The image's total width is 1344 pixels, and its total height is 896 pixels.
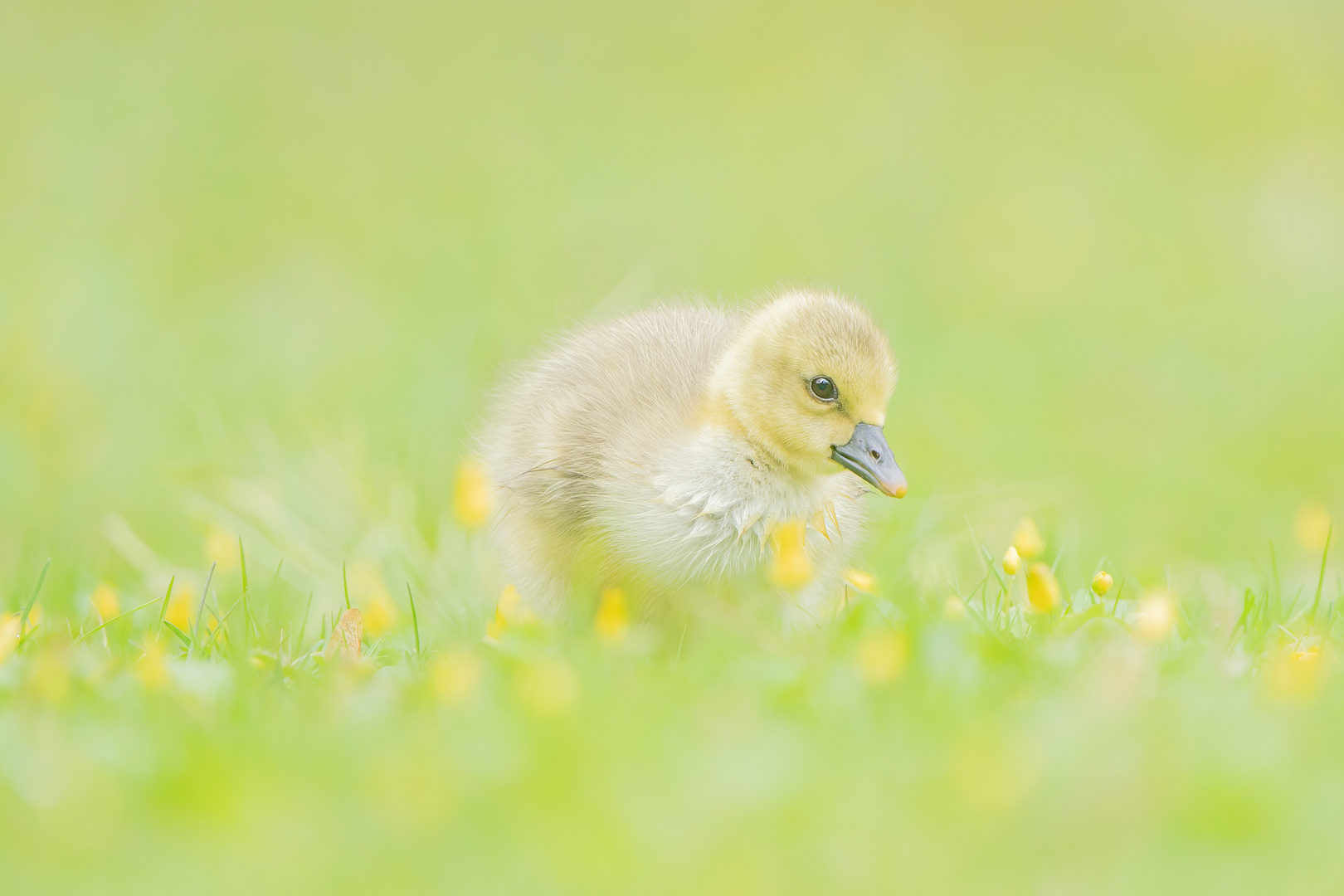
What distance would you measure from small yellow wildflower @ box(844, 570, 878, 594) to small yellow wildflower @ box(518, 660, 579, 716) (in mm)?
908

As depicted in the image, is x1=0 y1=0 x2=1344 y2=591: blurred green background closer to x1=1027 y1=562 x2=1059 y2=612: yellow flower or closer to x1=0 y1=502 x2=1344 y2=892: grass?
x1=1027 y1=562 x2=1059 y2=612: yellow flower

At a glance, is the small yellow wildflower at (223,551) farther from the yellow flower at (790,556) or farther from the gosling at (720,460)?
the yellow flower at (790,556)

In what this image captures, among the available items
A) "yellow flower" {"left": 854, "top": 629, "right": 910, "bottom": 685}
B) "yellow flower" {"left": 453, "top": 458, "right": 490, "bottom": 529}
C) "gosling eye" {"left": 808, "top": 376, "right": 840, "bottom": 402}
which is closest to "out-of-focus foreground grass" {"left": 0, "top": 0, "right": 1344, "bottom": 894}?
"yellow flower" {"left": 854, "top": 629, "right": 910, "bottom": 685}

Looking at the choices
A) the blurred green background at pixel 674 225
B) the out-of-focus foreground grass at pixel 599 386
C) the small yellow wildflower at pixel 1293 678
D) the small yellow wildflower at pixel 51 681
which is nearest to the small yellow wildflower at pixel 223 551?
the out-of-focus foreground grass at pixel 599 386

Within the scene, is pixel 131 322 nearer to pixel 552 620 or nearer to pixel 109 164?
pixel 109 164

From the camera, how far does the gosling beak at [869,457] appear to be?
334 cm

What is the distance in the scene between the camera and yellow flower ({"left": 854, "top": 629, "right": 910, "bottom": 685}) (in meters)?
2.60

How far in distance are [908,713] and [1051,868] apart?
43 cm

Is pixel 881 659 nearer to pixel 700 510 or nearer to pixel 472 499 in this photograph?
→ pixel 700 510

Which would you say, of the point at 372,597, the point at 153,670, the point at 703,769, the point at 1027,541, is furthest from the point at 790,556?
the point at 372,597

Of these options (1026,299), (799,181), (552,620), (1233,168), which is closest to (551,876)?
(552,620)

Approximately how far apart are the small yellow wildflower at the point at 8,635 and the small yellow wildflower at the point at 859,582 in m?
1.76

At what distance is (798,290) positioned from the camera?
3.67m

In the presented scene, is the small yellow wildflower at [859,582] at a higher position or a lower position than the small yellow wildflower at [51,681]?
higher
